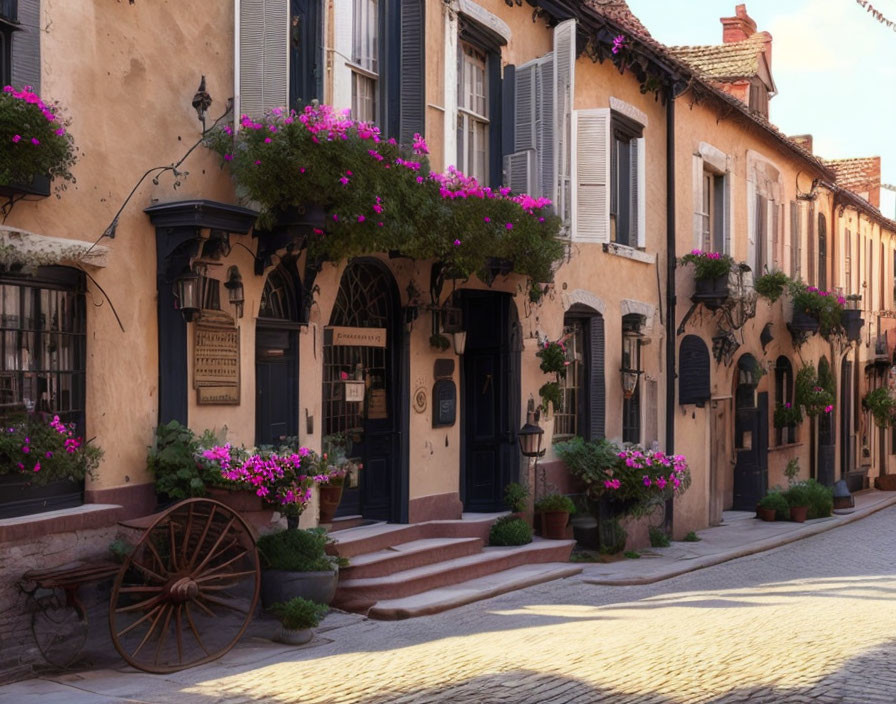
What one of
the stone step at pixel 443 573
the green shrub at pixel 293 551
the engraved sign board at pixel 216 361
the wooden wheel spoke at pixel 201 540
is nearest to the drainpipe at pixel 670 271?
the stone step at pixel 443 573

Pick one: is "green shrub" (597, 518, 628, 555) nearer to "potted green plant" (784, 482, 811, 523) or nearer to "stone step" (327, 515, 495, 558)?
"stone step" (327, 515, 495, 558)

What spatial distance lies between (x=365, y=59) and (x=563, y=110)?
317cm

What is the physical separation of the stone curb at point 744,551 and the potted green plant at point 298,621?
4.35 metres

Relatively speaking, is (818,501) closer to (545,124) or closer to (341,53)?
(545,124)

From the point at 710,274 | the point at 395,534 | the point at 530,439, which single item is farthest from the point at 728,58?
the point at 395,534

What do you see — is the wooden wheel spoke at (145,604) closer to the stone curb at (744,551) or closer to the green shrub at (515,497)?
the stone curb at (744,551)

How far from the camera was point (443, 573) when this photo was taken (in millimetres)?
11430

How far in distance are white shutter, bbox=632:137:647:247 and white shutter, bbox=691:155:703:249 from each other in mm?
2047

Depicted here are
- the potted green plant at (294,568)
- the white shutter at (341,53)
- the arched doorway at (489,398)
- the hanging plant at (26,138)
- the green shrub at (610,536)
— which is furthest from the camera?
the green shrub at (610,536)

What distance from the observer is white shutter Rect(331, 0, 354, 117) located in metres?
10.6

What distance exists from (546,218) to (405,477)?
3243mm

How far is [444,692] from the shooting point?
704 centimetres

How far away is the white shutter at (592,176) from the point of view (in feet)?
47.6

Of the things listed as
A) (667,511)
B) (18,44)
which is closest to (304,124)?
(18,44)
